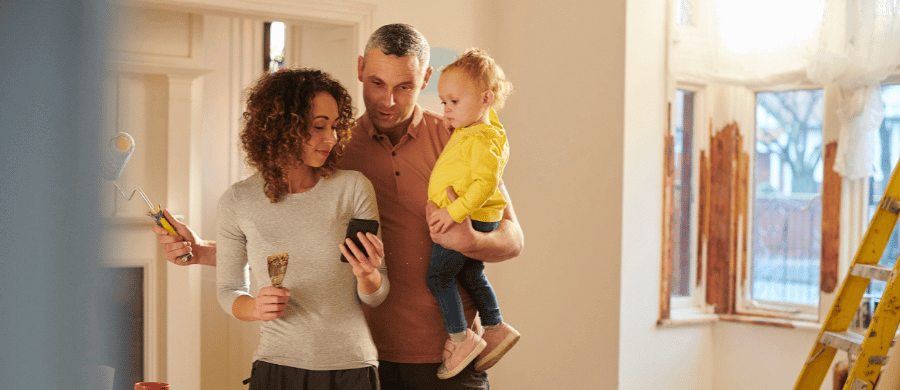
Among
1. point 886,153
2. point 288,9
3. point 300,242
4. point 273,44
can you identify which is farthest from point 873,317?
point 273,44

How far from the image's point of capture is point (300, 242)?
61.6 inches

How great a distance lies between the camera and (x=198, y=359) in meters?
4.14

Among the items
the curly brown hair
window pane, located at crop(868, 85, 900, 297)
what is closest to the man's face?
the curly brown hair

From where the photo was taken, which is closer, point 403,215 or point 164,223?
point 164,223

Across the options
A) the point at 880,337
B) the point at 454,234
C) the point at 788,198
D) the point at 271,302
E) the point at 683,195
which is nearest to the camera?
the point at 271,302

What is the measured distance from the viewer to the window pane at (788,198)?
388cm

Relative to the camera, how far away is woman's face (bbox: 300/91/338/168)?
1.58 m

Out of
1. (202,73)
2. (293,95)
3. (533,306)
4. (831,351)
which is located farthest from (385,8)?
(831,351)

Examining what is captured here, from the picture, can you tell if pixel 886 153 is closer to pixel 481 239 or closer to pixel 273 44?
pixel 481 239

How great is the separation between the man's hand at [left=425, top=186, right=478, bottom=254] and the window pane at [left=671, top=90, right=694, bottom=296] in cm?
271

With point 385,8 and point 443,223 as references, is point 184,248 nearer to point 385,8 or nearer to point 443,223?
point 443,223

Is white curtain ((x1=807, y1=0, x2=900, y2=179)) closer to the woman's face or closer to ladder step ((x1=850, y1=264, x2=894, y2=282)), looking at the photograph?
ladder step ((x1=850, y1=264, x2=894, y2=282))

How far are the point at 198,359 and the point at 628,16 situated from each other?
315 cm

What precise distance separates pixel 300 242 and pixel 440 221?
35cm
